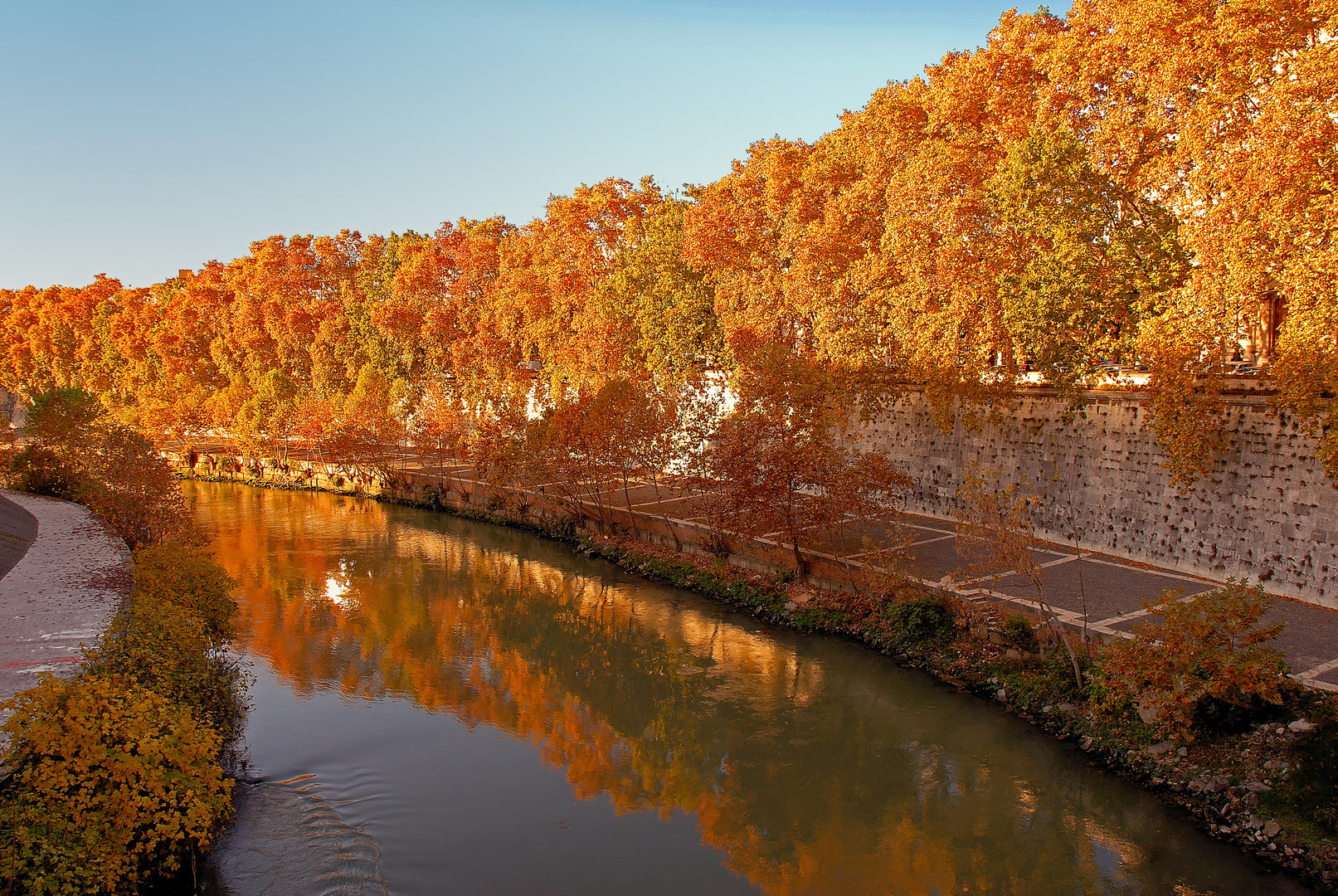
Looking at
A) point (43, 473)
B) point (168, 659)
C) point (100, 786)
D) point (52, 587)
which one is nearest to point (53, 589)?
point (52, 587)

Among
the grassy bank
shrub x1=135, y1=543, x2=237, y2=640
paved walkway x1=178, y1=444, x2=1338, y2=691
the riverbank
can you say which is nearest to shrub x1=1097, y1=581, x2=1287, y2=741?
paved walkway x1=178, y1=444, x2=1338, y2=691

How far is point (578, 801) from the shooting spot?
10336mm

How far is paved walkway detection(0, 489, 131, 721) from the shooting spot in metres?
9.24

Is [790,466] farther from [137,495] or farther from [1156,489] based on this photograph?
[137,495]

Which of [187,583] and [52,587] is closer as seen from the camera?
[187,583]

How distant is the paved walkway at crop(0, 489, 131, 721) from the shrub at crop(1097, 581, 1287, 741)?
35.5 ft

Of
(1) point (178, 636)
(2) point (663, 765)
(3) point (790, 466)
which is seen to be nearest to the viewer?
(1) point (178, 636)

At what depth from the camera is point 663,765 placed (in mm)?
11383

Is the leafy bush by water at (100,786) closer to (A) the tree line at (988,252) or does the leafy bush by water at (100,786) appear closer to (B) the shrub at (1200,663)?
(B) the shrub at (1200,663)

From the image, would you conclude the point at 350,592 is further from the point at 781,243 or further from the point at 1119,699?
the point at 1119,699

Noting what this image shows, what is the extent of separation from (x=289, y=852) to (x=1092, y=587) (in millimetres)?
11741

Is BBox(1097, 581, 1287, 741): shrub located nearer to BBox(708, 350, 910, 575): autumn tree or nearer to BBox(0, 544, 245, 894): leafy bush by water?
BBox(708, 350, 910, 575): autumn tree

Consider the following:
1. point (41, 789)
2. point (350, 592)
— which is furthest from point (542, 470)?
point (41, 789)

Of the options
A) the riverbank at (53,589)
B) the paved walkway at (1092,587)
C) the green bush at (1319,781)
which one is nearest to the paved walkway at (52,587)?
the riverbank at (53,589)
